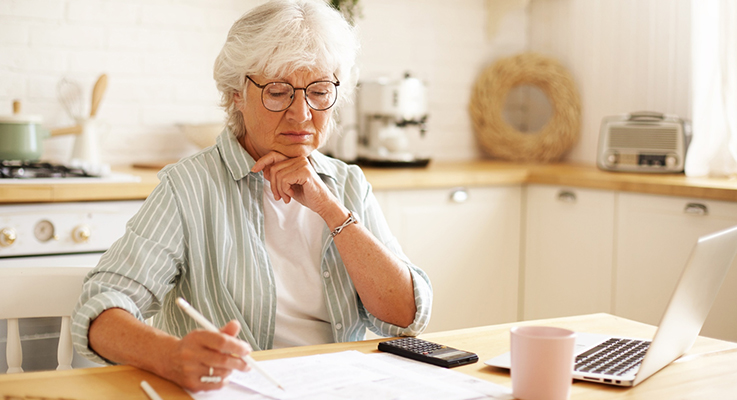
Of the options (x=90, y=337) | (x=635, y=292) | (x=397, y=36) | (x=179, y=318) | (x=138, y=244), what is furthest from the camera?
(x=397, y=36)

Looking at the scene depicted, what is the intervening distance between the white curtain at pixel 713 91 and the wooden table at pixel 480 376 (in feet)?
5.08

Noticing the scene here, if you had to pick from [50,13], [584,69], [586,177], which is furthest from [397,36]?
[50,13]

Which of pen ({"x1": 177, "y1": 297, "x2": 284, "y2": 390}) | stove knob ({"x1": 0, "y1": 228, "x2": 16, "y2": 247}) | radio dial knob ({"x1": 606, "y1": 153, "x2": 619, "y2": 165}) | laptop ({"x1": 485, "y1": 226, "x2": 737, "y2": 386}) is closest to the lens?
pen ({"x1": 177, "y1": 297, "x2": 284, "y2": 390})

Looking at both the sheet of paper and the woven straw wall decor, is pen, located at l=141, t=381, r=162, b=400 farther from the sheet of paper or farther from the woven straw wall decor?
the woven straw wall decor

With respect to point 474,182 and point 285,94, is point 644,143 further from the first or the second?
point 285,94

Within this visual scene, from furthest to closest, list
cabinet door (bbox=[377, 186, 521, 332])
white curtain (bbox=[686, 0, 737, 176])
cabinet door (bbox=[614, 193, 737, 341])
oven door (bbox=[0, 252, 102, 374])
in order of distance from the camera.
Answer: cabinet door (bbox=[377, 186, 521, 332]) → white curtain (bbox=[686, 0, 737, 176]) → cabinet door (bbox=[614, 193, 737, 341]) → oven door (bbox=[0, 252, 102, 374])

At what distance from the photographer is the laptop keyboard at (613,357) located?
99 cm

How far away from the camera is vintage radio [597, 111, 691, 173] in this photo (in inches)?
104

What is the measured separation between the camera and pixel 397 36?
10.8 feet

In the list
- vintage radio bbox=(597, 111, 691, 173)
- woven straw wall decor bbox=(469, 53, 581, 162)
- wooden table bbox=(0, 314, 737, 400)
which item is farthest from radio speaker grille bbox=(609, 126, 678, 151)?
wooden table bbox=(0, 314, 737, 400)

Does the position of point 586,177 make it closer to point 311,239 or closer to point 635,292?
point 635,292

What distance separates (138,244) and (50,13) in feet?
5.66

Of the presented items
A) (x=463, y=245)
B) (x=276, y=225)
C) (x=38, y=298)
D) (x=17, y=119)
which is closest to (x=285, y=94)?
(x=276, y=225)

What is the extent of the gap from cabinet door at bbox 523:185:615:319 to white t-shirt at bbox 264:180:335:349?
1491 millimetres
